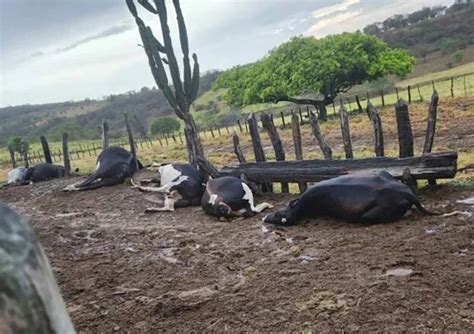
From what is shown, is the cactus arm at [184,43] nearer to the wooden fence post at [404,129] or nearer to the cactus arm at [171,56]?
the cactus arm at [171,56]

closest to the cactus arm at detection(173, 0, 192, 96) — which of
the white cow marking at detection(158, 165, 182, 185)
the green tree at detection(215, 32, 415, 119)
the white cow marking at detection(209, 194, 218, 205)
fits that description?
the white cow marking at detection(158, 165, 182, 185)

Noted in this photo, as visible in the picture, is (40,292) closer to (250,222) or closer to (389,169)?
(250,222)

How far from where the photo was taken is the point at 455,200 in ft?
18.5

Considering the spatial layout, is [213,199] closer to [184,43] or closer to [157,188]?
[157,188]

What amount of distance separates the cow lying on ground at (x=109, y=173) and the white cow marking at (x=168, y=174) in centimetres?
191

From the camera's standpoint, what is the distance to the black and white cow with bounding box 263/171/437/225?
210 inches

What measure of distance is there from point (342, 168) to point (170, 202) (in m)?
2.66

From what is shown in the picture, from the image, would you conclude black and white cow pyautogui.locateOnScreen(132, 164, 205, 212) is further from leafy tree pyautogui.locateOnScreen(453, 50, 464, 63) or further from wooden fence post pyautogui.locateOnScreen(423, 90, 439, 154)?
leafy tree pyautogui.locateOnScreen(453, 50, 464, 63)

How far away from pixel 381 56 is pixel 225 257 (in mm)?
22701

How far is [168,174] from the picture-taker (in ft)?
29.2

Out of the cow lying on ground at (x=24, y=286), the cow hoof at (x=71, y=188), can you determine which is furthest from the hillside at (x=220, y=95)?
the cow lying on ground at (x=24, y=286)

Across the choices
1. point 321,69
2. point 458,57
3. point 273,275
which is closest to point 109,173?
point 273,275

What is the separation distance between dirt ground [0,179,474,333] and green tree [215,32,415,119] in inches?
745

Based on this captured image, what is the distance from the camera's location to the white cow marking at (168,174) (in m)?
8.63
